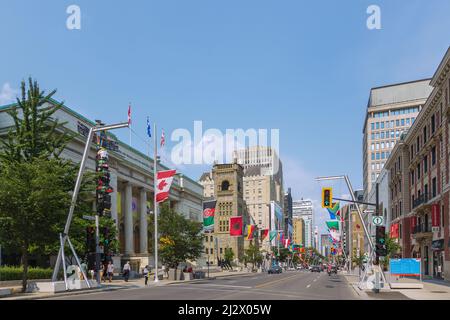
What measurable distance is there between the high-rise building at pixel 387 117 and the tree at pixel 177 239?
100097 millimetres

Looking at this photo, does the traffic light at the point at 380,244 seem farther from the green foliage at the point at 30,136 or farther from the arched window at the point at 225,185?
the arched window at the point at 225,185

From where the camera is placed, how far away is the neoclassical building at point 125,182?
50656 mm

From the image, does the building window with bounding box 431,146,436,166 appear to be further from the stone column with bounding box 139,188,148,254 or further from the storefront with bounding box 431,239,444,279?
the stone column with bounding box 139,188,148,254

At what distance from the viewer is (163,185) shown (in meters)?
42.4

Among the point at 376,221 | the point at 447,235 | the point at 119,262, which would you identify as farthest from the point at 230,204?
the point at 376,221

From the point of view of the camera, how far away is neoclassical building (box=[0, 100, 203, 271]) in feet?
166

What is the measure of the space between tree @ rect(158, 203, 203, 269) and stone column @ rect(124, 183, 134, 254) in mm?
15136

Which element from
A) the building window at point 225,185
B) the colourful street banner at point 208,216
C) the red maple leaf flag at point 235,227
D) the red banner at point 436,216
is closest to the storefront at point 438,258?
the red banner at point 436,216

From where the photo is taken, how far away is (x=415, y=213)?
60.2 meters

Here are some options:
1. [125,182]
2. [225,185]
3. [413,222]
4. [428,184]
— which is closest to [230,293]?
[428,184]

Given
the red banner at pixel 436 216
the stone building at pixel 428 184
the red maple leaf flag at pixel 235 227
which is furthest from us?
the red maple leaf flag at pixel 235 227

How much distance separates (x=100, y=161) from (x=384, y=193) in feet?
216

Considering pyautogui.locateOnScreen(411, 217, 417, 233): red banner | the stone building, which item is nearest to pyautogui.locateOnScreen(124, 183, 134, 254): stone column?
the stone building
